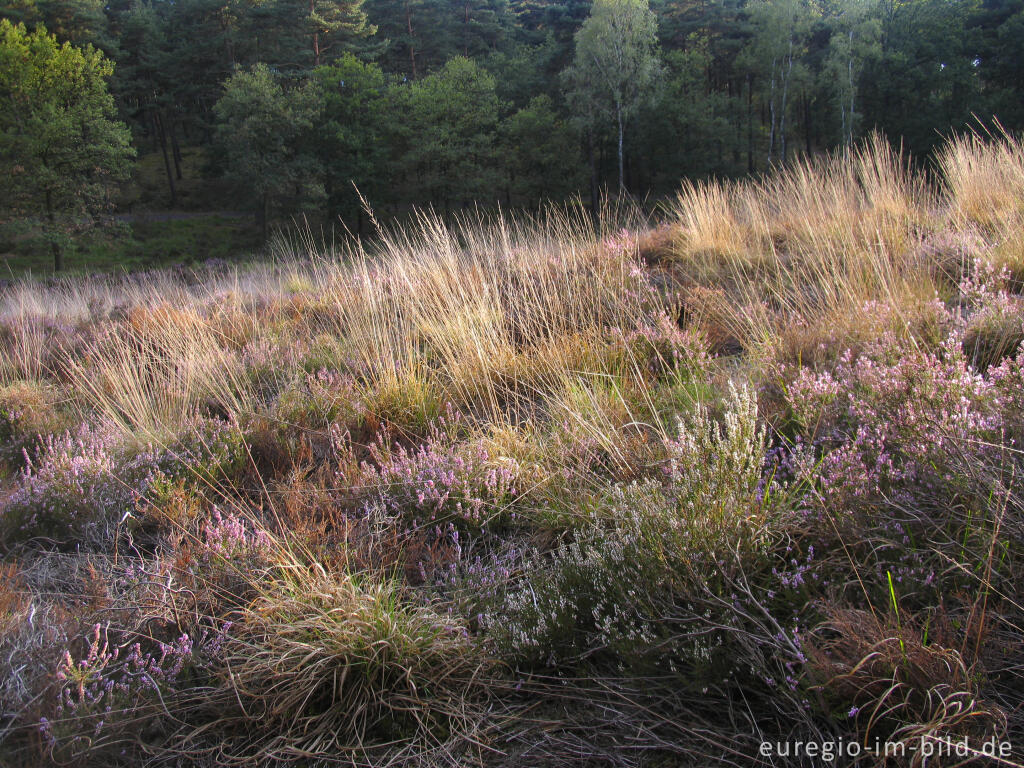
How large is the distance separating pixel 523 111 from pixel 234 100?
63.4 feet

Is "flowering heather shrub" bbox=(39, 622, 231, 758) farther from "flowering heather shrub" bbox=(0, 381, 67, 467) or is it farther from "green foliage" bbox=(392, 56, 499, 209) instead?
"green foliage" bbox=(392, 56, 499, 209)

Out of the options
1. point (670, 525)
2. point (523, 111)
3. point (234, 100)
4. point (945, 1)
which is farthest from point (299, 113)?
point (945, 1)

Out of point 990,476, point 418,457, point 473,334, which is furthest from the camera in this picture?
point 473,334

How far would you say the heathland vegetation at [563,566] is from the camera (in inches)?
59.3

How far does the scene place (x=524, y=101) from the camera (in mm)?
51125

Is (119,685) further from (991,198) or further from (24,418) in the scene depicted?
(991,198)

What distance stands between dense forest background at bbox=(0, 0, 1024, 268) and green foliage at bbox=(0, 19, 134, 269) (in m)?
0.67

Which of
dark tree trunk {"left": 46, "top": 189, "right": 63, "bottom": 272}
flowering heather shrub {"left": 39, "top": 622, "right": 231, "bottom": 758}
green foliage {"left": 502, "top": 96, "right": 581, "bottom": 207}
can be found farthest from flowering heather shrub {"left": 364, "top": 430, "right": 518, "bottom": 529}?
green foliage {"left": 502, "top": 96, "right": 581, "bottom": 207}

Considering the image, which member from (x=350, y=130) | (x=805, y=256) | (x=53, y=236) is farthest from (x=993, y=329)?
(x=350, y=130)

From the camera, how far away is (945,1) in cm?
4253

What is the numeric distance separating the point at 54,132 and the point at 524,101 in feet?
115

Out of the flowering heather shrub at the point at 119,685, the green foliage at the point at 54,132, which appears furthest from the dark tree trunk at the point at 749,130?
the flowering heather shrub at the point at 119,685

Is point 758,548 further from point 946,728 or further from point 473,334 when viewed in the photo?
point 473,334

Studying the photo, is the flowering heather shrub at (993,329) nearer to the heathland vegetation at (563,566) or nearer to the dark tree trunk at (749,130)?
the heathland vegetation at (563,566)
